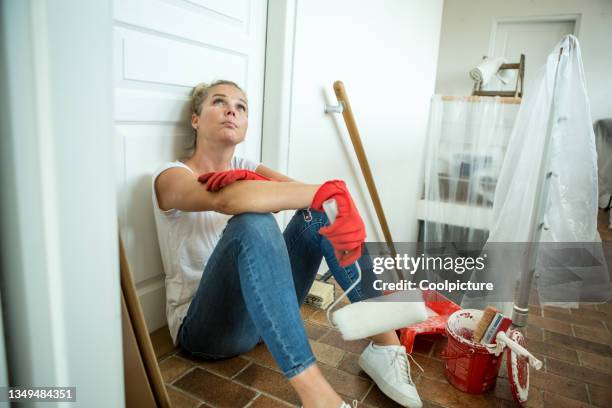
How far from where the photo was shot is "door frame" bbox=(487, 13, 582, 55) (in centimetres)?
451

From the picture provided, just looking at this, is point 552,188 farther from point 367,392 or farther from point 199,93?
point 199,93

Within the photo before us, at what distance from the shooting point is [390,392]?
115cm

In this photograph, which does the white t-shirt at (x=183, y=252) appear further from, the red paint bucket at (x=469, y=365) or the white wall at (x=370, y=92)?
the red paint bucket at (x=469, y=365)

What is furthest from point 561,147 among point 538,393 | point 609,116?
point 609,116

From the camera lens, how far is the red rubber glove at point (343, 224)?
2.95 ft

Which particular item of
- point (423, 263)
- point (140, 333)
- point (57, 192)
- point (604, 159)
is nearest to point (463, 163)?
point (423, 263)

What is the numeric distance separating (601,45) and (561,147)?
3.62m

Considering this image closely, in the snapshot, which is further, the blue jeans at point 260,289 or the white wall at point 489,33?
the white wall at point 489,33

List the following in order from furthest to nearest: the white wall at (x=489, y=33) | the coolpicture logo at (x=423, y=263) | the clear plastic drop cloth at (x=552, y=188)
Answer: the white wall at (x=489, y=33)
the coolpicture logo at (x=423, y=263)
the clear plastic drop cloth at (x=552, y=188)

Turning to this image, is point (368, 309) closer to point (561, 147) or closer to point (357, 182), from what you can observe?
point (561, 147)

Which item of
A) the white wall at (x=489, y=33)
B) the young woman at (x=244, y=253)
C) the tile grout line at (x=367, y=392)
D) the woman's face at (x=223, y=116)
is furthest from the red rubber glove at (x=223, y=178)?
the white wall at (x=489, y=33)

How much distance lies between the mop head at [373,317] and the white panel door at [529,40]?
449 centimetres

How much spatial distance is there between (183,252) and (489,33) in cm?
486

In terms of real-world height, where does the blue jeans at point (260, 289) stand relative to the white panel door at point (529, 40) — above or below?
below
